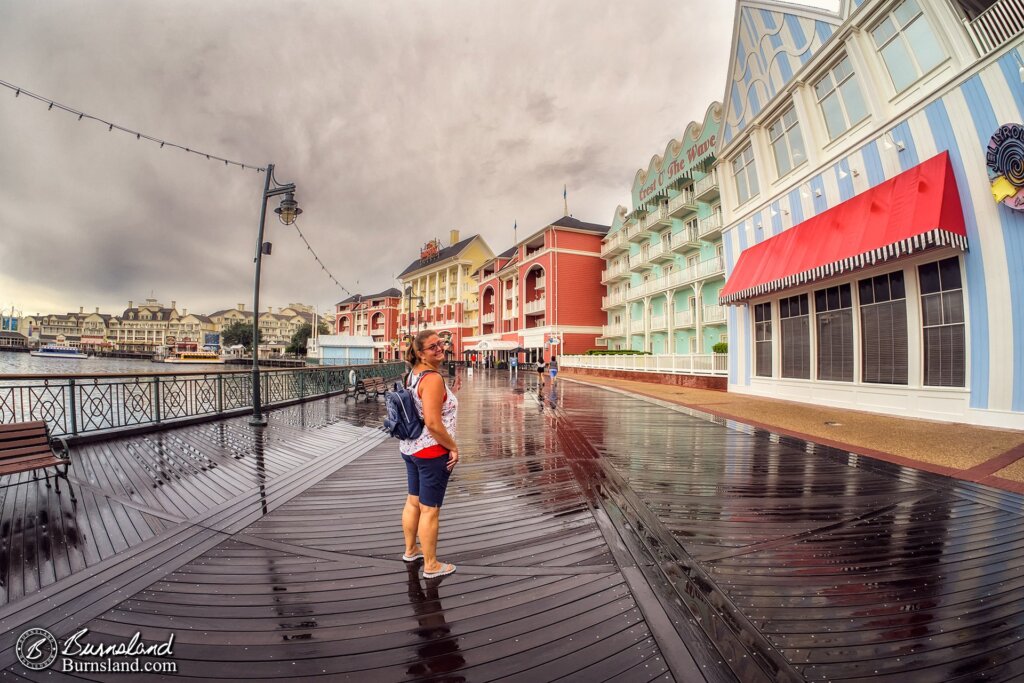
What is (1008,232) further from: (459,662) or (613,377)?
(613,377)

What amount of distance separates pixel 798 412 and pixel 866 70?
900cm

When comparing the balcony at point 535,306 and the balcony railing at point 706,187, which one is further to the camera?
the balcony at point 535,306

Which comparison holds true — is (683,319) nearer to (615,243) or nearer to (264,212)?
(615,243)

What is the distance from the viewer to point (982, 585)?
265cm

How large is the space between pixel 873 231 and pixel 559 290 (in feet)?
91.0

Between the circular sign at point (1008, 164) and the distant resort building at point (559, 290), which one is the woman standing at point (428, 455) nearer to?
the circular sign at point (1008, 164)

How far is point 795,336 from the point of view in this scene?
1301cm

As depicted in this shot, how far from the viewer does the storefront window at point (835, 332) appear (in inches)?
435

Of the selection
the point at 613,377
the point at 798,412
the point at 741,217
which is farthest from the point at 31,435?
the point at 613,377

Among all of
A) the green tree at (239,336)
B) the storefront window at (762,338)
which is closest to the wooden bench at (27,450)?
the storefront window at (762,338)

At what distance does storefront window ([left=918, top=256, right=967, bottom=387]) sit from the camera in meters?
8.34

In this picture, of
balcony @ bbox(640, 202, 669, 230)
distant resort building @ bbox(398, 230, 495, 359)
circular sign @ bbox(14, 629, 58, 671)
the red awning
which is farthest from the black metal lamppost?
distant resort building @ bbox(398, 230, 495, 359)

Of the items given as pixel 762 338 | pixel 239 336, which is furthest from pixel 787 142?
pixel 239 336

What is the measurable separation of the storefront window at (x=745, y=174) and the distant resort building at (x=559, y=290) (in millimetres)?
18611
